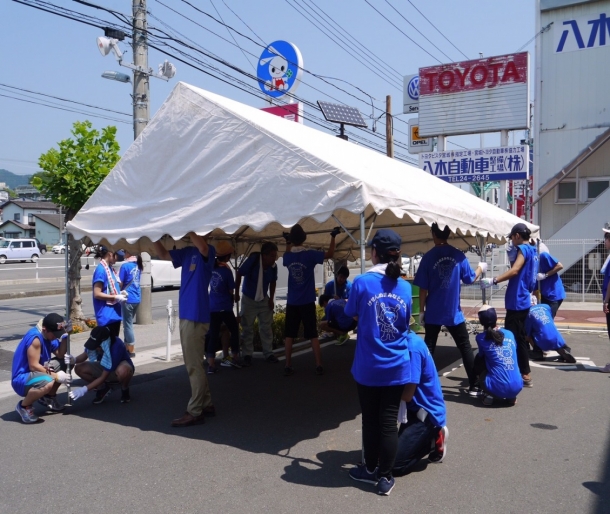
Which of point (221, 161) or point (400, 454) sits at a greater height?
point (221, 161)

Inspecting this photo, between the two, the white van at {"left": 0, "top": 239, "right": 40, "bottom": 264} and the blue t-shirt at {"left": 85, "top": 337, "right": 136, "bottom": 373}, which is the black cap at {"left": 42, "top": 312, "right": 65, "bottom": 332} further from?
the white van at {"left": 0, "top": 239, "right": 40, "bottom": 264}

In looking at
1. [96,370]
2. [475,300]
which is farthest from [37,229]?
[96,370]

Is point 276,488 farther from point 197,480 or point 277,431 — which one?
point 277,431

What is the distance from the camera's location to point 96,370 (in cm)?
684

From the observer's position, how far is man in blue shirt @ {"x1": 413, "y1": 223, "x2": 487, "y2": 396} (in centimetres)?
691

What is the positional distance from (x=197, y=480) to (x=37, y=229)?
81671mm

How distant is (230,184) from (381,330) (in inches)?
92.2

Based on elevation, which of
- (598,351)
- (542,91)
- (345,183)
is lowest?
(598,351)

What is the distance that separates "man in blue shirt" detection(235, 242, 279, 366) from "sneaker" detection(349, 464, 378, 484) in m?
4.58

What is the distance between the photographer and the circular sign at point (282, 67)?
57.9ft

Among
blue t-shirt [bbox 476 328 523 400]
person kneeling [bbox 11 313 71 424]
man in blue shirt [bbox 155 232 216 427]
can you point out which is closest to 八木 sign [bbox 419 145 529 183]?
blue t-shirt [bbox 476 328 523 400]

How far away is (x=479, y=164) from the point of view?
19672 mm

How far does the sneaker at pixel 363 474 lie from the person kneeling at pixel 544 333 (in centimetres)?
524

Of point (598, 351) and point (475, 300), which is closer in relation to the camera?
point (598, 351)
